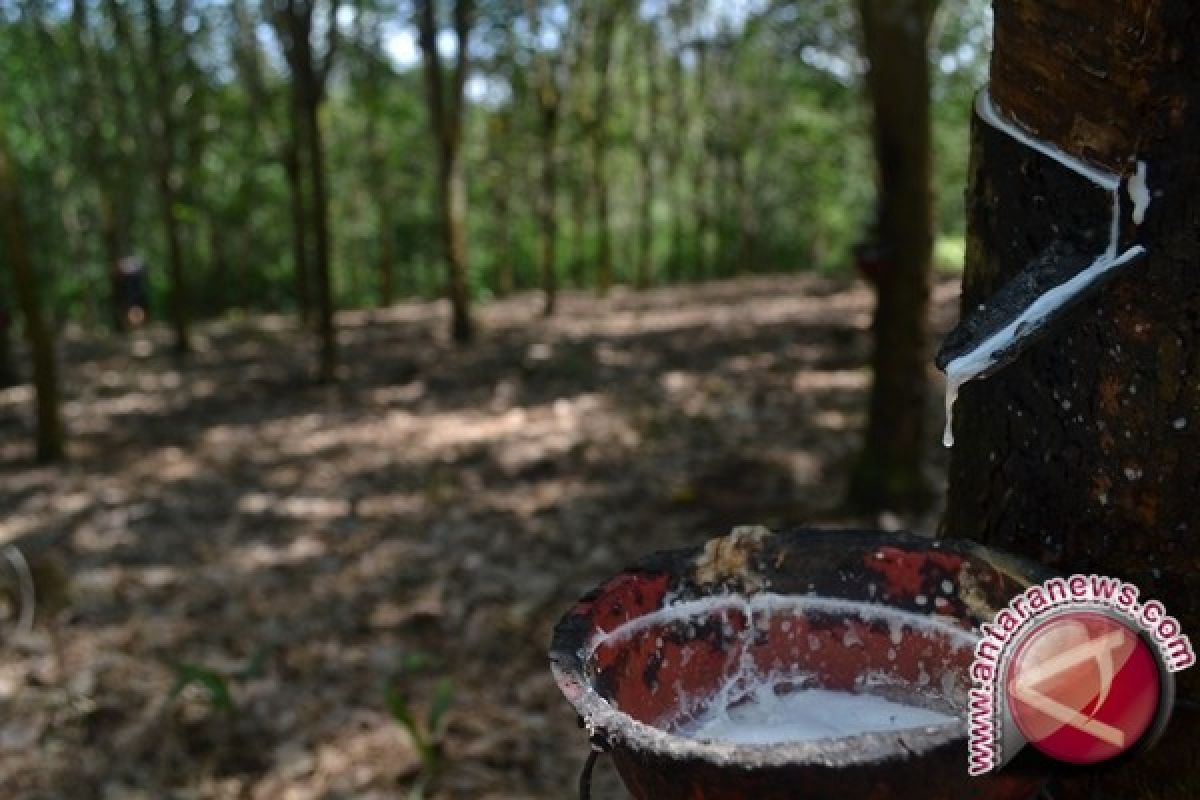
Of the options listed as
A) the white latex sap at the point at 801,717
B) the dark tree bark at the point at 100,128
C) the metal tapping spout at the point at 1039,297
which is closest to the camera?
the metal tapping spout at the point at 1039,297

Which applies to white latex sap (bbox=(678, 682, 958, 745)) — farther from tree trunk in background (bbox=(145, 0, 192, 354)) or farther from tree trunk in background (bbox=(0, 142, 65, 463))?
tree trunk in background (bbox=(145, 0, 192, 354))

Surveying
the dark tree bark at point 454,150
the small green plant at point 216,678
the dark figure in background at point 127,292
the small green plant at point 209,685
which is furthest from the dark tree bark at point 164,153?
the small green plant at point 209,685

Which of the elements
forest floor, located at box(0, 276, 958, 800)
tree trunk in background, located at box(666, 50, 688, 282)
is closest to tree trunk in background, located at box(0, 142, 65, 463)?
forest floor, located at box(0, 276, 958, 800)

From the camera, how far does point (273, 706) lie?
4312 mm

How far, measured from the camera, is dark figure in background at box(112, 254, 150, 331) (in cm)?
1426

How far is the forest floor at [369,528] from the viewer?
160 inches

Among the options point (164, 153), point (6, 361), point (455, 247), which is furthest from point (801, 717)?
point (164, 153)

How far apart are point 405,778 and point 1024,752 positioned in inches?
123

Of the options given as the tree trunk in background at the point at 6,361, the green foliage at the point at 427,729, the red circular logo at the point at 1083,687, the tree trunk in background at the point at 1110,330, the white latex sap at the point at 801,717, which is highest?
the tree trunk in background at the point at 1110,330

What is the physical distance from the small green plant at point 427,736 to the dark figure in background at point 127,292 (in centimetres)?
1187

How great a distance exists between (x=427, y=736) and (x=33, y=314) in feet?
15.9

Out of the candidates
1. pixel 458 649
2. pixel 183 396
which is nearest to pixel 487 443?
pixel 458 649

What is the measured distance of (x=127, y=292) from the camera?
14.4 meters

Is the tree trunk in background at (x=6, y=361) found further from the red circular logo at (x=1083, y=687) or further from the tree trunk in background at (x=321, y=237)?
the red circular logo at (x=1083, y=687)
